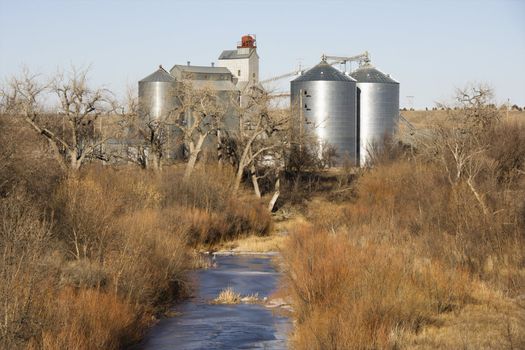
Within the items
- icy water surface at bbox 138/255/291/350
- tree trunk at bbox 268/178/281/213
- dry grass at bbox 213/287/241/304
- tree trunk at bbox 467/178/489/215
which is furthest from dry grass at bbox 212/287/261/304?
tree trunk at bbox 268/178/281/213

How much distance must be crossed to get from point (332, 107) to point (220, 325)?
160ft

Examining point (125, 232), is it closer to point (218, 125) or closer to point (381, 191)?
point (381, 191)

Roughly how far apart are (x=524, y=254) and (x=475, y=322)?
6.68 m

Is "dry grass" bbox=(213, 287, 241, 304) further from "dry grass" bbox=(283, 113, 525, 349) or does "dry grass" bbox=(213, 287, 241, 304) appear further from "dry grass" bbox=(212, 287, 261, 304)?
"dry grass" bbox=(283, 113, 525, 349)

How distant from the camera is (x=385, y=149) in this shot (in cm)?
6425

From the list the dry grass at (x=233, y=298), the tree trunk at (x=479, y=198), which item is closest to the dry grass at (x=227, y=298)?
the dry grass at (x=233, y=298)

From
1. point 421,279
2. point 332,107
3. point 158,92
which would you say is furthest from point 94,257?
point 158,92

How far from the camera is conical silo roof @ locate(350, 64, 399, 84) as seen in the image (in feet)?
239

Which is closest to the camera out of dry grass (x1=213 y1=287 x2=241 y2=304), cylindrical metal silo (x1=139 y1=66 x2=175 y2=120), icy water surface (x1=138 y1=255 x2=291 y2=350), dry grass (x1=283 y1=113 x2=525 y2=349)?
dry grass (x1=283 y1=113 x2=525 y2=349)

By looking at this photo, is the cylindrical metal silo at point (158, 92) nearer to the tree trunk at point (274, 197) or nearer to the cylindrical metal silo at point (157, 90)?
the cylindrical metal silo at point (157, 90)

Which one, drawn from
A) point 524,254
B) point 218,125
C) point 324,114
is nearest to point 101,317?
point 524,254

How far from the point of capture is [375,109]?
7169cm

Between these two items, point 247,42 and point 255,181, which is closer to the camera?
point 255,181

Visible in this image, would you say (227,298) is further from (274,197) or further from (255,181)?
(255,181)
